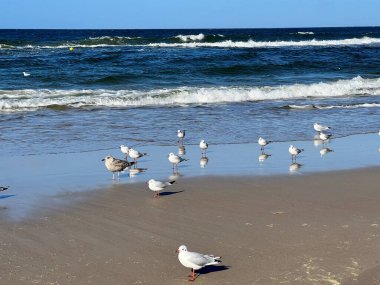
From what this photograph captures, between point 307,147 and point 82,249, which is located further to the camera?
point 307,147

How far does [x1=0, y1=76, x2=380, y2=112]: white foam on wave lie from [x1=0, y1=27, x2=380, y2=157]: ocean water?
→ 0.11ft

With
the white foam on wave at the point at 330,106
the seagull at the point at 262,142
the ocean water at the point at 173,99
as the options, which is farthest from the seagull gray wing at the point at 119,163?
the white foam on wave at the point at 330,106

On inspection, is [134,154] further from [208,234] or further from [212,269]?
[212,269]

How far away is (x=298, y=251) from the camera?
6.48 metres

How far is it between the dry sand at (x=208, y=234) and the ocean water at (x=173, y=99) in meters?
4.03

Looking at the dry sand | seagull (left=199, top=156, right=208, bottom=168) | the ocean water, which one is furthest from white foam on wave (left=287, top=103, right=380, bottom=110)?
the dry sand

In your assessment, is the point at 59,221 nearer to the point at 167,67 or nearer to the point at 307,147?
the point at 307,147

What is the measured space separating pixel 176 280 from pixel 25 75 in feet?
75.6

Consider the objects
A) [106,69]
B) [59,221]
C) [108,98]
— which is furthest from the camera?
[106,69]

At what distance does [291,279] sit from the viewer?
5785 millimetres

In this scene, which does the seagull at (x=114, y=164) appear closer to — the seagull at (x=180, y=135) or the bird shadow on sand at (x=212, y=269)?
the seagull at (x=180, y=135)

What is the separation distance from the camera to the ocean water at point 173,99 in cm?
1405

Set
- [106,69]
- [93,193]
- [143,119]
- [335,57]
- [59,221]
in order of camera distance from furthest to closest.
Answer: [335,57]
[106,69]
[143,119]
[93,193]
[59,221]

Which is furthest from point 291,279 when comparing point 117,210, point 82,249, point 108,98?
point 108,98
